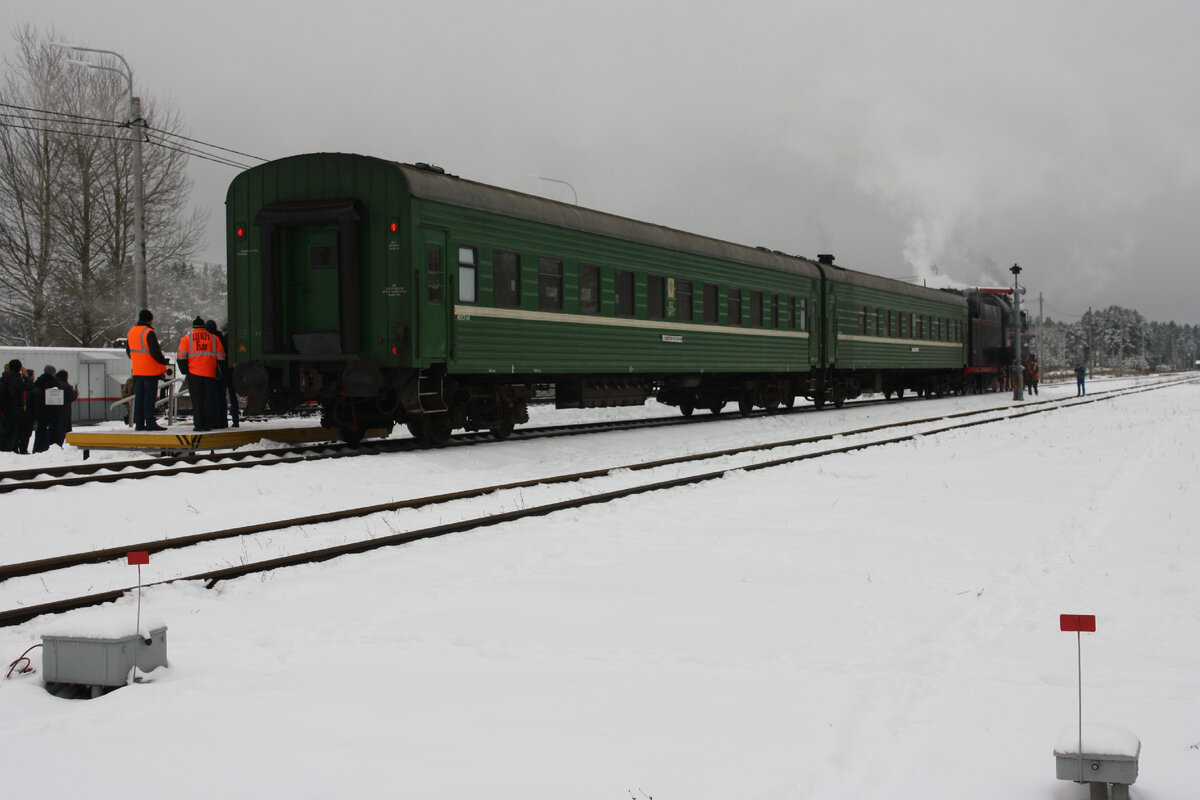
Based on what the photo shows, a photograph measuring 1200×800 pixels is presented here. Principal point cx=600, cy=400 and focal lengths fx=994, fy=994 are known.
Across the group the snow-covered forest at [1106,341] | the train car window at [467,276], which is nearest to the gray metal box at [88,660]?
the train car window at [467,276]

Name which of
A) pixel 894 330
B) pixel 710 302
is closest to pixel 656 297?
pixel 710 302

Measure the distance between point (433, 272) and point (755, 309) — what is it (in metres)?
10.2

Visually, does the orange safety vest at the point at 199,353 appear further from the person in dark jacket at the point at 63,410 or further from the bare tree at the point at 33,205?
the bare tree at the point at 33,205

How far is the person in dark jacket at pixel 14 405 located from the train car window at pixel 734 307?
498 inches

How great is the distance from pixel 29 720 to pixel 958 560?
5.70m

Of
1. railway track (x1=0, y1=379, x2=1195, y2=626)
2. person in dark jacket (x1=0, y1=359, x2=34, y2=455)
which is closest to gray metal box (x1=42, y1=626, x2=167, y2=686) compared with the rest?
railway track (x1=0, y1=379, x2=1195, y2=626)

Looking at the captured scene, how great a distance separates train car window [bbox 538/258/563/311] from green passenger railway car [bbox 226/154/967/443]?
0.03 meters

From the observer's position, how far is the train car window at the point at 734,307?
2047cm

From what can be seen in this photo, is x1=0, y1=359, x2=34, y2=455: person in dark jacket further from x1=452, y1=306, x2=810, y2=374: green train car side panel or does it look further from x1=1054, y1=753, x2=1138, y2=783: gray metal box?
x1=1054, y1=753, x2=1138, y2=783: gray metal box

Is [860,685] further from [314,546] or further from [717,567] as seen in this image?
[314,546]

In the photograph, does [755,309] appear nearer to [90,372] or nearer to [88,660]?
[90,372]

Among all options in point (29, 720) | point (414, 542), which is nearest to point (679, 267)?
point (414, 542)

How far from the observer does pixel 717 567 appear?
6.85 meters

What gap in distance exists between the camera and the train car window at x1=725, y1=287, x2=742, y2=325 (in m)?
20.5
